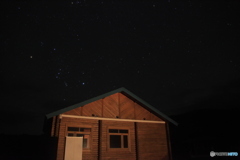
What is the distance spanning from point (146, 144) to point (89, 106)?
5.38m

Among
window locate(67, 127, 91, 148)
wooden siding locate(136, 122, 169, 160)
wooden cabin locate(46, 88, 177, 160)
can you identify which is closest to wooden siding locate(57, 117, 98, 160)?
wooden cabin locate(46, 88, 177, 160)

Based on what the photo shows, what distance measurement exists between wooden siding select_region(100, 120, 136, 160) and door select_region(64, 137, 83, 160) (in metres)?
1.67

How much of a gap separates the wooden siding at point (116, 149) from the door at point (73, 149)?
1.67 meters

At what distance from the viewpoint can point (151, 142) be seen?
15.2 meters

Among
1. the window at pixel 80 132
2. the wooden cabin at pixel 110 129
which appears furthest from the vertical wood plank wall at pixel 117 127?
the window at pixel 80 132

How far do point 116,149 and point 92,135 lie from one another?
6.79ft

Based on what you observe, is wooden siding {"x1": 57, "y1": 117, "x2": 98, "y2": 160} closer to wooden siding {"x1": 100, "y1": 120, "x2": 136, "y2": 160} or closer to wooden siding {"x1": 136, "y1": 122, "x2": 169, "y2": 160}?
wooden siding {"x1": 100, "y1": 120, "x2": 136, "y2": 160}

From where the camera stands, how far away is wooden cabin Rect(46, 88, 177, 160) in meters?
12.4

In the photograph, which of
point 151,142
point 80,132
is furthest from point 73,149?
point 151,142

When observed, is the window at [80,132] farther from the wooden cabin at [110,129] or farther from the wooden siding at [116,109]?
the wooden siding at [116,109]

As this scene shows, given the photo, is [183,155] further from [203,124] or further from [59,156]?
[59,156]

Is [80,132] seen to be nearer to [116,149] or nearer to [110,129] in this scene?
[110,129]

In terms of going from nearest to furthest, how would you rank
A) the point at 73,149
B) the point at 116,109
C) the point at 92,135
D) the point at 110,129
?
the point at 73,149
the point at 92,135
the point at 110,129
the point at 116,109

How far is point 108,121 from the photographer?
561 inches
